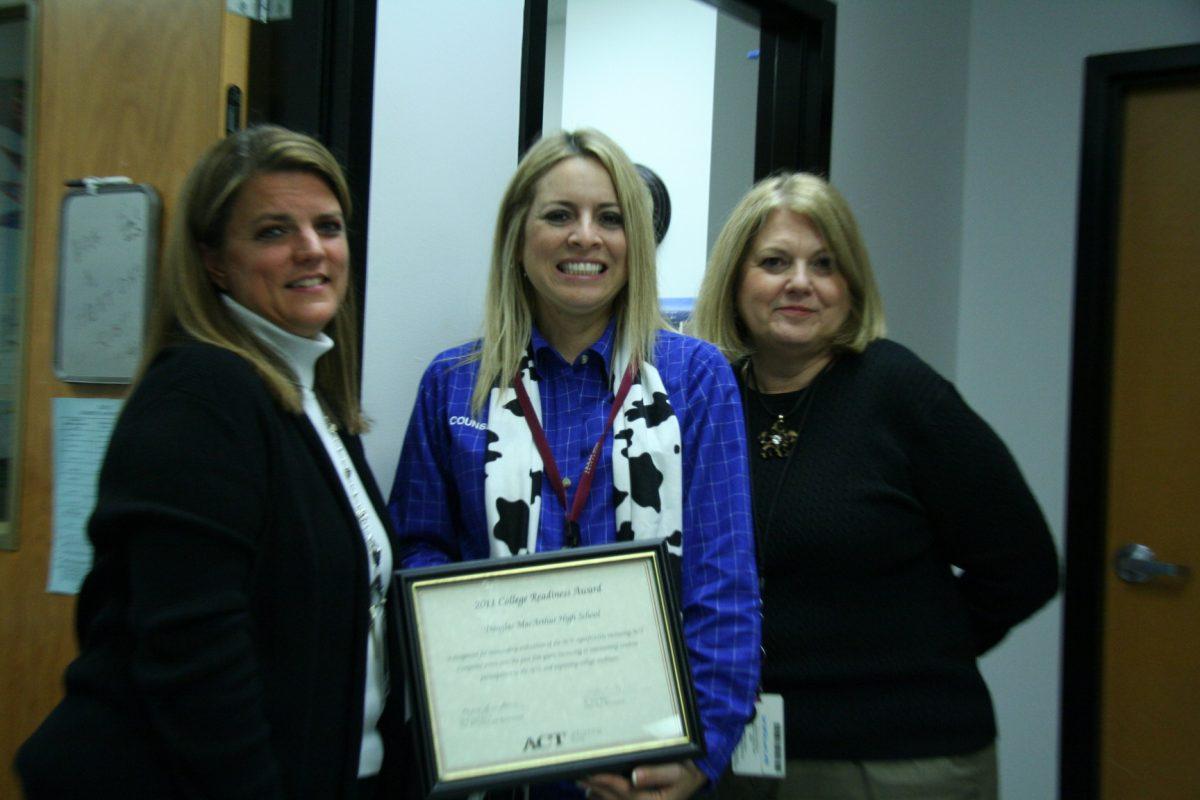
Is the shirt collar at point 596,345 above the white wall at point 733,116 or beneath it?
beneath

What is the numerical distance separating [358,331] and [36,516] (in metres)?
0.65

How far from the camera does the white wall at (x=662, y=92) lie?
13.2 ft

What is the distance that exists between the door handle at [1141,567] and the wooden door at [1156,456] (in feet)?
0.05

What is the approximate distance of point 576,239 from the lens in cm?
149

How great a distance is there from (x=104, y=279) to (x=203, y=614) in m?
0.84

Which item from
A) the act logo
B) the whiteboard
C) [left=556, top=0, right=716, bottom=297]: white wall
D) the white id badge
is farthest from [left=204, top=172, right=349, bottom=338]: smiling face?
[left=556, top=0, right=716, bottom=297]: white wall

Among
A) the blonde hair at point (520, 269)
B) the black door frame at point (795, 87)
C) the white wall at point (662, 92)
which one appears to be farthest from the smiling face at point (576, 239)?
the white wall at point (662, 92)

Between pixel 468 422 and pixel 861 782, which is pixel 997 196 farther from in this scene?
pixel 468 422

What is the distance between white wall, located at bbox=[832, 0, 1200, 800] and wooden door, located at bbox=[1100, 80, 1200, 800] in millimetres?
147

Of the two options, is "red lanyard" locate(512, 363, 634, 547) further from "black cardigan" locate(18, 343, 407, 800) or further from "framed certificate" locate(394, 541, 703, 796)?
"black cardigan" locate(18, 343, 407, 800)

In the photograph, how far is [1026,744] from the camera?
9.53ft

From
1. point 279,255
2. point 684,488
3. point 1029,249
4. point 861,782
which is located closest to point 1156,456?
point 1029,249

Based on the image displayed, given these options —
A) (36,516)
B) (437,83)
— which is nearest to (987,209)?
(437,83)

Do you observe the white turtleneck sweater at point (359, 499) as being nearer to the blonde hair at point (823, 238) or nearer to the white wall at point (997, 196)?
the blonde hair at point (823, 238)
